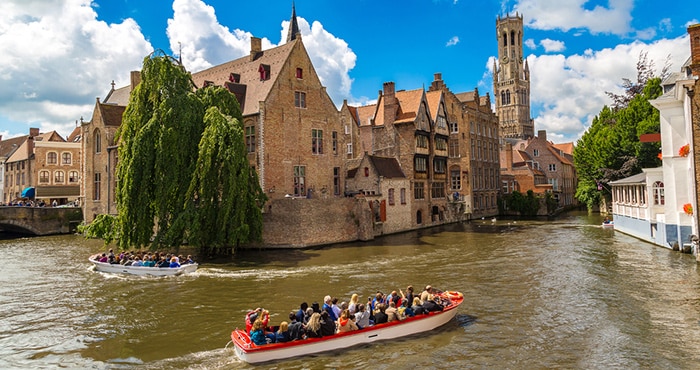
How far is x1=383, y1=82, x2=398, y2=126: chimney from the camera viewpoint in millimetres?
46000

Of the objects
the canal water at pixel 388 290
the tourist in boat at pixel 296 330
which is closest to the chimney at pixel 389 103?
the canal water at pixel 388 290

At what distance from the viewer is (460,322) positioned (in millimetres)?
15180

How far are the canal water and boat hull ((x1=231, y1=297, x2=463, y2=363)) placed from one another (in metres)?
0.25

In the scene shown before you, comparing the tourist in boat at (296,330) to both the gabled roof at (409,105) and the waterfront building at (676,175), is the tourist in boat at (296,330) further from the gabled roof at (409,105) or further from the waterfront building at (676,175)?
the gabled roof at (409,105)

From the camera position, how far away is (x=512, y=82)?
12850 centimetres

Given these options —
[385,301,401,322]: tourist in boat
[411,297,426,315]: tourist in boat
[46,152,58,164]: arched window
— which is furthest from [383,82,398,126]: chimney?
[46,152,58,164]: arched window

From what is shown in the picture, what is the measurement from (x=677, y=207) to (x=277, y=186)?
81.3ft

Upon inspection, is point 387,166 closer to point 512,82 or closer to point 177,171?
point 177,171

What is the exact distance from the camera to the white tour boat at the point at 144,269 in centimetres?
2266

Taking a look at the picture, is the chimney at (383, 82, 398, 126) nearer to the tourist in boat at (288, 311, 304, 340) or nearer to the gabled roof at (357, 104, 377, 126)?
the gabled roof at (357, 104, 377, 126)

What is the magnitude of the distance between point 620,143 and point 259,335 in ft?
149

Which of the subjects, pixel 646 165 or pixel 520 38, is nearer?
pixel 646 165

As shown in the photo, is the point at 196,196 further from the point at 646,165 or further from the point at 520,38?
the point at 520,38


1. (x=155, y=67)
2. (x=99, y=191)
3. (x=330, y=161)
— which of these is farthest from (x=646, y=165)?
(x=99, y=191)
